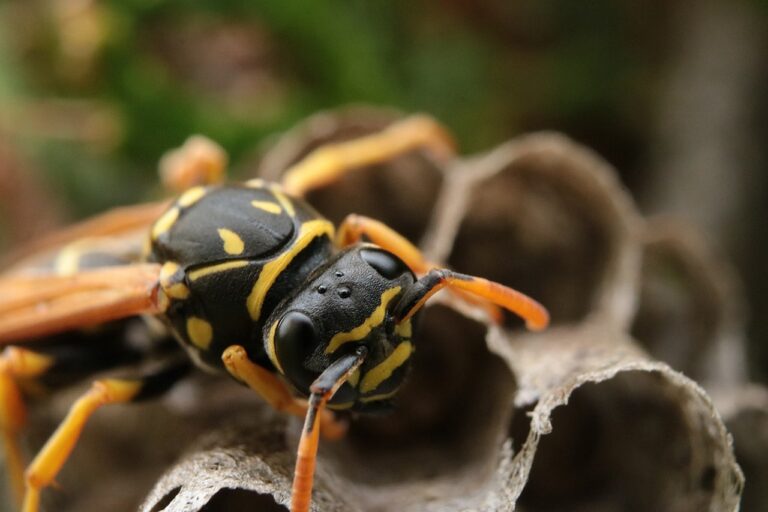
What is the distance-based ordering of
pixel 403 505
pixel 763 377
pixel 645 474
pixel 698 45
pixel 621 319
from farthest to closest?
1. pixel 698 45
2. pixel 763 377
3. pixel 621 319
4. pixel 645 474
5. pixel 403 505

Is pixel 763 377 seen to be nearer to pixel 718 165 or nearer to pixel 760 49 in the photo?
pixel 718 165

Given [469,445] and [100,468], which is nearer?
[469,445]

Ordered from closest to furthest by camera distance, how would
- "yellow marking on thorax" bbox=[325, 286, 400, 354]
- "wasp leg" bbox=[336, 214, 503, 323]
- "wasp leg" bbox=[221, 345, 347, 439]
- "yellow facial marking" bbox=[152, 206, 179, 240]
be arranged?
"yellow marking on thorax" bbox=[325, 286, 400, 354]
"wasp leg" bbox=[221, 345, 347, 439]
"wasp leg" bbox=[336, 214, 503, 323]
"yellow facial marking" bbox=[152, 206, 179, 240]

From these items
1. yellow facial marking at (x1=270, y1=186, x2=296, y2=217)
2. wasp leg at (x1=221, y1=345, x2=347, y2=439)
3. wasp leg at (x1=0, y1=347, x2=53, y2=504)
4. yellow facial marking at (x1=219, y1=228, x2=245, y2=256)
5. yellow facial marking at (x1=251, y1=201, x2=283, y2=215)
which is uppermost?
yellow facial marking at (x1=251, y1=201, x2=283, y2=215)

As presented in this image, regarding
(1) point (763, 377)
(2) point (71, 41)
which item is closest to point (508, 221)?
(1) point (763, 377)

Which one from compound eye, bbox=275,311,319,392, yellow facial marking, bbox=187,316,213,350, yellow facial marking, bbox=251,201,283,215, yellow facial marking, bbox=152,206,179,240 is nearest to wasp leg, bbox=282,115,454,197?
yellow facial marking, bbox=251,201,283,215

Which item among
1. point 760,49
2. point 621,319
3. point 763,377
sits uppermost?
point 760,49

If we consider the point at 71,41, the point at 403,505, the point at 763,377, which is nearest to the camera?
the point at 403,505

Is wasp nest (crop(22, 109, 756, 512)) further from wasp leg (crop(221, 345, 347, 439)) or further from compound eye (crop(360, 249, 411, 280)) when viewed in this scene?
compound eye (crop(360, 249, 411, 280))
